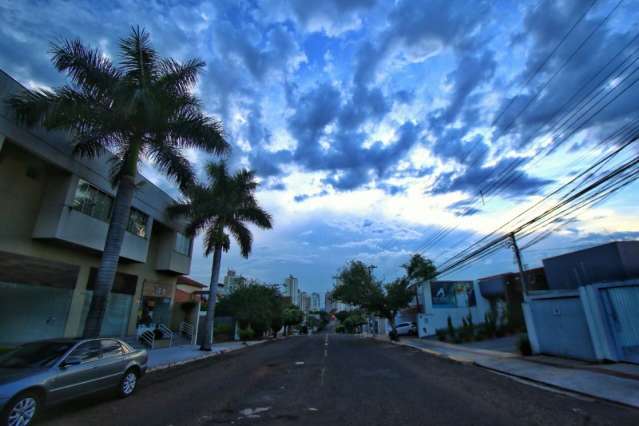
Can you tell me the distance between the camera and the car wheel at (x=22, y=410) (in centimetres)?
558

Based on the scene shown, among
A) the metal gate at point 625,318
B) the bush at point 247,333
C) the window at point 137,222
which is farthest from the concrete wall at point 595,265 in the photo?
the bush at point 247,333

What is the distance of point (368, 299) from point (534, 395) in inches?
1075

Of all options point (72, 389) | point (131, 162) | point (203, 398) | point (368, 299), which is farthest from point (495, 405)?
point (368, 299)

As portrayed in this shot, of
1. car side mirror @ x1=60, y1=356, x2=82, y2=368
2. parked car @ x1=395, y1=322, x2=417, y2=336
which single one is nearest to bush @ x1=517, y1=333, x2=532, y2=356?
car side mirror @ x1=60, y1=356, x2=82, y2=368

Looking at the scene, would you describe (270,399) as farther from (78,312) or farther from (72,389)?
(78,312)

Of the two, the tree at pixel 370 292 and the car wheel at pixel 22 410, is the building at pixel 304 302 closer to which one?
the tree at pixel 370 292

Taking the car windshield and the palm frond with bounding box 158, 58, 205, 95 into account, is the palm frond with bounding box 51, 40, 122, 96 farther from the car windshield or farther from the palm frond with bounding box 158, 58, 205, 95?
the car windshield

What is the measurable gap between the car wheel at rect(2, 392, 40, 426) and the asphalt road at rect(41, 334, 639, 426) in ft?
1.82

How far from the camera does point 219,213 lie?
22703 millimetres

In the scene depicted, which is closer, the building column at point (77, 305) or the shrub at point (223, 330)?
the building column at point (77, 305)

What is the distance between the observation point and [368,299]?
35375 mm

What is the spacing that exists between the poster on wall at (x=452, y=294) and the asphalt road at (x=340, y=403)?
2826 cm

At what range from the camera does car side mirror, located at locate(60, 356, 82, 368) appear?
6.87 metres

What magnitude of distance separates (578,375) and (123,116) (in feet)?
57.4
